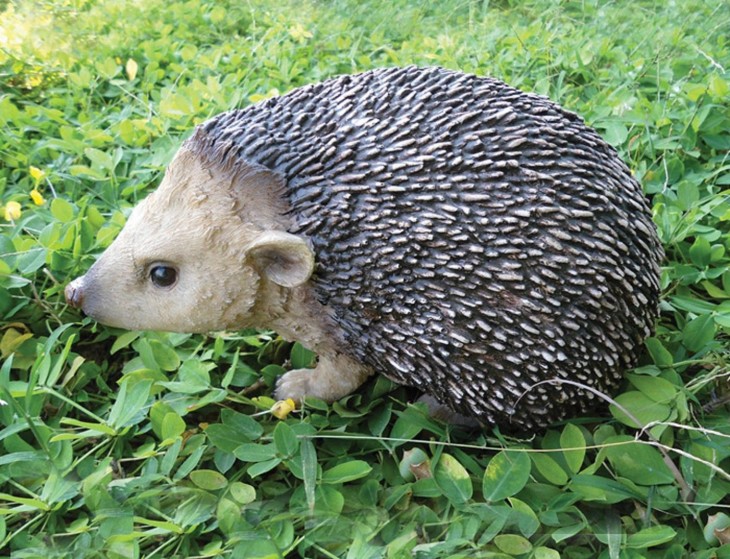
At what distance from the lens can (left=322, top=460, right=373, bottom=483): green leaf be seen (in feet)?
4.08

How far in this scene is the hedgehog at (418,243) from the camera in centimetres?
113

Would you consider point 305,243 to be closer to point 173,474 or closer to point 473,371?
point 473,371

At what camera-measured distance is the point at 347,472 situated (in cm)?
125

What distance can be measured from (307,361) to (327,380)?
0.47 feet

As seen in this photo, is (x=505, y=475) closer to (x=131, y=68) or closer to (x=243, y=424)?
(x=243, y=424)

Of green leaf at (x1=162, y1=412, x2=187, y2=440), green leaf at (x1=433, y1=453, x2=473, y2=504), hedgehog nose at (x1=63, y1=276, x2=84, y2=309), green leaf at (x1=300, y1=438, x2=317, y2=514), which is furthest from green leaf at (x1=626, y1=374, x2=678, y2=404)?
hedgehog nose at (x1=63, y1=276, x2=84, y2=309)

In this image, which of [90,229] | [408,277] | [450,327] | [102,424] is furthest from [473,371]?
[90,229]

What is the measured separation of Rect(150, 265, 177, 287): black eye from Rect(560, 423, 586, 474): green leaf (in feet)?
2.57

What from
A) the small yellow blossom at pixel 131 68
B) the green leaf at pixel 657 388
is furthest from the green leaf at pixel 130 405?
the small yellow blossom at pixel 131 68

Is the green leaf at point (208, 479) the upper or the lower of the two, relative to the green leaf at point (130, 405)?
lower

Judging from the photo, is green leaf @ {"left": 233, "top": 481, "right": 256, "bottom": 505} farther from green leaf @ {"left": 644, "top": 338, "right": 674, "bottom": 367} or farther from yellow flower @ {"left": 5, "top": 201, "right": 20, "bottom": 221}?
yellow flower @ {"left": 5, "top": 201, "right": 20, "bottom": 221}

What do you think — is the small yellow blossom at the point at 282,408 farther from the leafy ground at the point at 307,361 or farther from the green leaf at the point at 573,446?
the green leaf at the point at 573,446

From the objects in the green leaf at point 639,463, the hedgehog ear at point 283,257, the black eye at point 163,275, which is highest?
the hedgehog ear at point 283,257

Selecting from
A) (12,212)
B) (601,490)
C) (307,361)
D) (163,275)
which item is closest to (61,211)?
(12,212)
